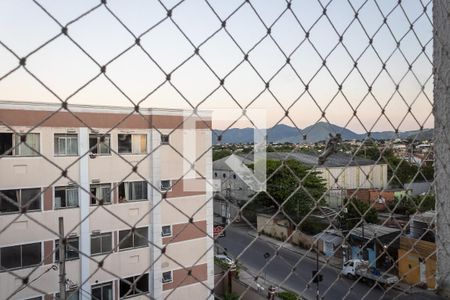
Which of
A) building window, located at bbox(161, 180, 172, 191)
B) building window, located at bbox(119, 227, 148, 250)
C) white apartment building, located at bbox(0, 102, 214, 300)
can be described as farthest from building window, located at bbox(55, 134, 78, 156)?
building window, located at bbox(119, 227, 148, 250)

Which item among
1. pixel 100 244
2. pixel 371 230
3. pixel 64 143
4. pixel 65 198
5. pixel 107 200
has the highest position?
pixel 64 143

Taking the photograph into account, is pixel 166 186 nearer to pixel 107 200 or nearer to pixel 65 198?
pixel 107 200

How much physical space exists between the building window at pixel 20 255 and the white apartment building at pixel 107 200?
0.01m

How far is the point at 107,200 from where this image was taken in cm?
A: 49

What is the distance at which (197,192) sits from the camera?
42.9 inches

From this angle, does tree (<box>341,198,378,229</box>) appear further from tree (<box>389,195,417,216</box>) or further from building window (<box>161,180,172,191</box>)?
building window (<box>161,180,172,191</box>)

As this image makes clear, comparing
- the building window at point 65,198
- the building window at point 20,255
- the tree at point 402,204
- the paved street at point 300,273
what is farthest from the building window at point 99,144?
the building window at point 20,255

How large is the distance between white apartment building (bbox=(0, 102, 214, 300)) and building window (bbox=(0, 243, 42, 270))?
12 millimetres

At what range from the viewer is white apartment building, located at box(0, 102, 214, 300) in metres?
0.45

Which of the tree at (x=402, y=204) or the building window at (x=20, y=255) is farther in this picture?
the building window at (x=20, y=255)

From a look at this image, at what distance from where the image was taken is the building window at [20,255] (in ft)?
11.4

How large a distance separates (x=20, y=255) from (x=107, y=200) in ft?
12.0

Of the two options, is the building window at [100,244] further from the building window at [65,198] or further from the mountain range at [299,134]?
the mountain range at [299,134]

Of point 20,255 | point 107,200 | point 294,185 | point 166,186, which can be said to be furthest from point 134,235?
point 20,255
